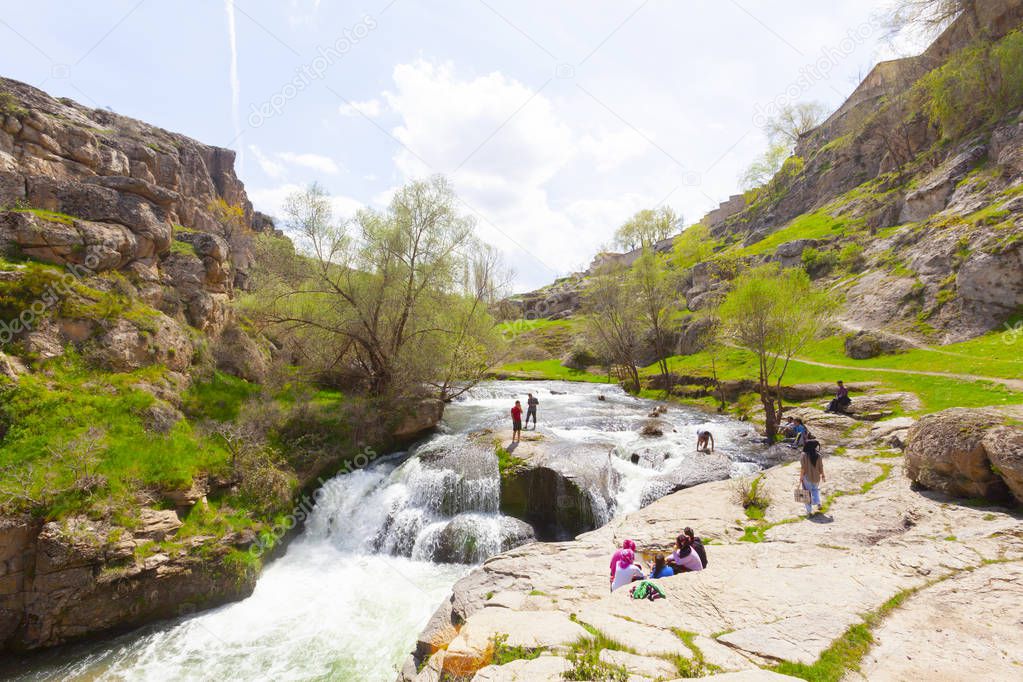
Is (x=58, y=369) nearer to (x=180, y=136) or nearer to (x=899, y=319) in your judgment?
(x=899, y=319)

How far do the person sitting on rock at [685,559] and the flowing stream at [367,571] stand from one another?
247 inches

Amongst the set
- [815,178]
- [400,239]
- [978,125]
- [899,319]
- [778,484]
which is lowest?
[778,484]

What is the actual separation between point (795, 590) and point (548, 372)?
4951cm

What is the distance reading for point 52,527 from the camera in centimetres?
988

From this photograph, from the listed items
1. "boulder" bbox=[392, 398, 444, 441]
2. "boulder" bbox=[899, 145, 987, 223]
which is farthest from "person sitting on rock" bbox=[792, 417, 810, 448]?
"boulder" bbox=[899, 145, 987, 223]

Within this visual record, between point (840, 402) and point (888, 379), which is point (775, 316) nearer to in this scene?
point (840, 402)

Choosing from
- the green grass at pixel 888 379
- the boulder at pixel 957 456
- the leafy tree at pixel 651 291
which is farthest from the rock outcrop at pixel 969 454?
the leafy tree at pixel 651 291

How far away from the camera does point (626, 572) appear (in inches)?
333

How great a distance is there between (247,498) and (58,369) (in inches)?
271

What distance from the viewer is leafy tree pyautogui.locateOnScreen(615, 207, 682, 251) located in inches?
3137

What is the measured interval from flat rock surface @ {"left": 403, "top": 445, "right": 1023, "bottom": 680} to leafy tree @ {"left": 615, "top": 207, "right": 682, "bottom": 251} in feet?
237

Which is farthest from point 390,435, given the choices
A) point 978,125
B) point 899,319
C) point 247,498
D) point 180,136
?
point 180,136

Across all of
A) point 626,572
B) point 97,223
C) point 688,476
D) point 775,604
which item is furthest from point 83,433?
point 688,476

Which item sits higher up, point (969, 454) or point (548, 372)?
point (548, 372)
